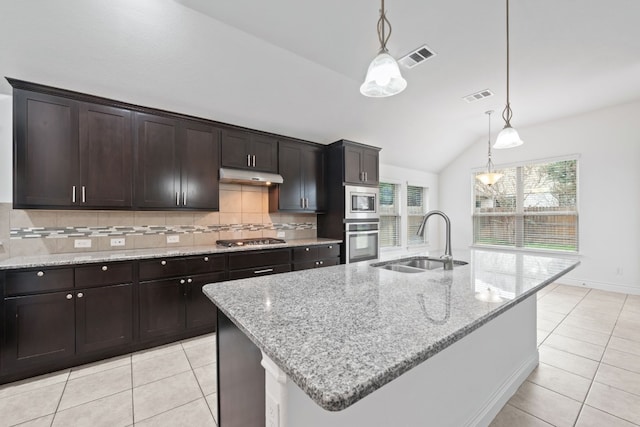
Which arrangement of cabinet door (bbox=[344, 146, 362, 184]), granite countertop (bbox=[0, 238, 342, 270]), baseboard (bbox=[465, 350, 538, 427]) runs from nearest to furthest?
1. baseboard (bbox=[465, 350, 538, 427])
2. granite countertop (bbox=[0, 238, 342, 270])
3. cabinet door (bbox=[344, 146, 362, 184])

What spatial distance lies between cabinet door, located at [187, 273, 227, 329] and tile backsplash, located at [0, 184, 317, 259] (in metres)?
0.71

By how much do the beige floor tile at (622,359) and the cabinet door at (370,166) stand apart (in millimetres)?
3268

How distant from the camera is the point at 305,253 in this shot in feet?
12.1

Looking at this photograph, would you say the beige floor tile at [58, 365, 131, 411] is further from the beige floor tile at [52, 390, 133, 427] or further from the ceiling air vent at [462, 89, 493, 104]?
the ceiling air vent at [462, 89, 493, 104]

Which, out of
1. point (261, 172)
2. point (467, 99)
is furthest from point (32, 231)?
→ point (467, 99)

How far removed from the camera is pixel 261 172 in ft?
11.8

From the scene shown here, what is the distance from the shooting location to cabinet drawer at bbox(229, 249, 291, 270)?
3.07 meters

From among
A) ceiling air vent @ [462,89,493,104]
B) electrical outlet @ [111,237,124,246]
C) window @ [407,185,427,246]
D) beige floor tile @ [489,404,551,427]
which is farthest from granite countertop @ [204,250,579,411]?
window @ [407,185,427,246]

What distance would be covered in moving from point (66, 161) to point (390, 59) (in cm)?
292

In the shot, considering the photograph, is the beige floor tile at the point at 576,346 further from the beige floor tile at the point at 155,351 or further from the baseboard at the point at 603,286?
the beige floor tile at the point at 155,351

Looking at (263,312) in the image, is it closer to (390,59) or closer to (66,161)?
(390,59)

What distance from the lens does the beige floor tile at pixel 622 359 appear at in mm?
2283

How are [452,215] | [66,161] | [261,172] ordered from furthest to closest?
[452,215]
[261,172]
[66,161]

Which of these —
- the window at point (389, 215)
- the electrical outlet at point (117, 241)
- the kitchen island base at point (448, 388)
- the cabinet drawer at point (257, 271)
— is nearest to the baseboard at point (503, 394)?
the kitchen island base at point (448, 388)
